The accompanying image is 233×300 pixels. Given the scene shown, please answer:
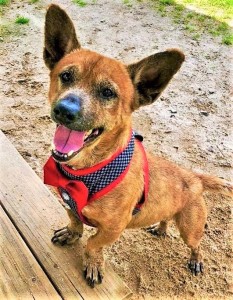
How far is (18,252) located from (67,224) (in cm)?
63

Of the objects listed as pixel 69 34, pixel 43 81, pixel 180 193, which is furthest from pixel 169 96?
pixel 69 34

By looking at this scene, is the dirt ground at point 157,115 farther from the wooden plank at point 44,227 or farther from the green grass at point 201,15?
→ the wooden plank at point 44,227

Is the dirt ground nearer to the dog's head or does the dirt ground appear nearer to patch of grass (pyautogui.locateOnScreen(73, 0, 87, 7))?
patch of grass (pyautogui.locateOnScreen(73, 0, 87, 7))

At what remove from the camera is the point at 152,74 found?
2.95 m

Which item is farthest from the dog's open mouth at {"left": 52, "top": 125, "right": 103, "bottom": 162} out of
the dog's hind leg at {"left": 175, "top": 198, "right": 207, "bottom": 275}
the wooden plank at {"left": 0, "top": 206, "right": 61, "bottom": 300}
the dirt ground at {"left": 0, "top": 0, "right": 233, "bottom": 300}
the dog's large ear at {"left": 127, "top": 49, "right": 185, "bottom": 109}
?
the dirt ground at {"left": 0, "top": 0, "right": 233, "bottom": 300}

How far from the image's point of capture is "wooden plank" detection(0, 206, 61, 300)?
2.82m

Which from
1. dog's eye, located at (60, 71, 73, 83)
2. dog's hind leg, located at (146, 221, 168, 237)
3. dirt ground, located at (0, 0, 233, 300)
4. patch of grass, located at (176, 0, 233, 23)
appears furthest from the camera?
patch of grass, located at (176, 0, 233, 23)

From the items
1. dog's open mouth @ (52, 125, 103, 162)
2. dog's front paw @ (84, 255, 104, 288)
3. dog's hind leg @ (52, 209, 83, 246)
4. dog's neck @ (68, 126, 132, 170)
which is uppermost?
dog's open mouth @ (52, 125, 103, 162)

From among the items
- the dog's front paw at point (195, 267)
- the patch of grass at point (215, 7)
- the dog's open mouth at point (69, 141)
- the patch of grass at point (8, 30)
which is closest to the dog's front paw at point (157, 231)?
the dog's front paw at point (195, 267)

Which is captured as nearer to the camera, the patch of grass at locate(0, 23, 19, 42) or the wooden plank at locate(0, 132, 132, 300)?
the wooden plank at locate(0, 132, 132, 300)

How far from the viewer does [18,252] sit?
3.04m

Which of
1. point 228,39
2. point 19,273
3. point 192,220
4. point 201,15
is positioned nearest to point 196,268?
point 192,220

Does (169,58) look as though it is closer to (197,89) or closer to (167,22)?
(197,89)

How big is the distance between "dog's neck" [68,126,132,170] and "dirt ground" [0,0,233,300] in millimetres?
1487
